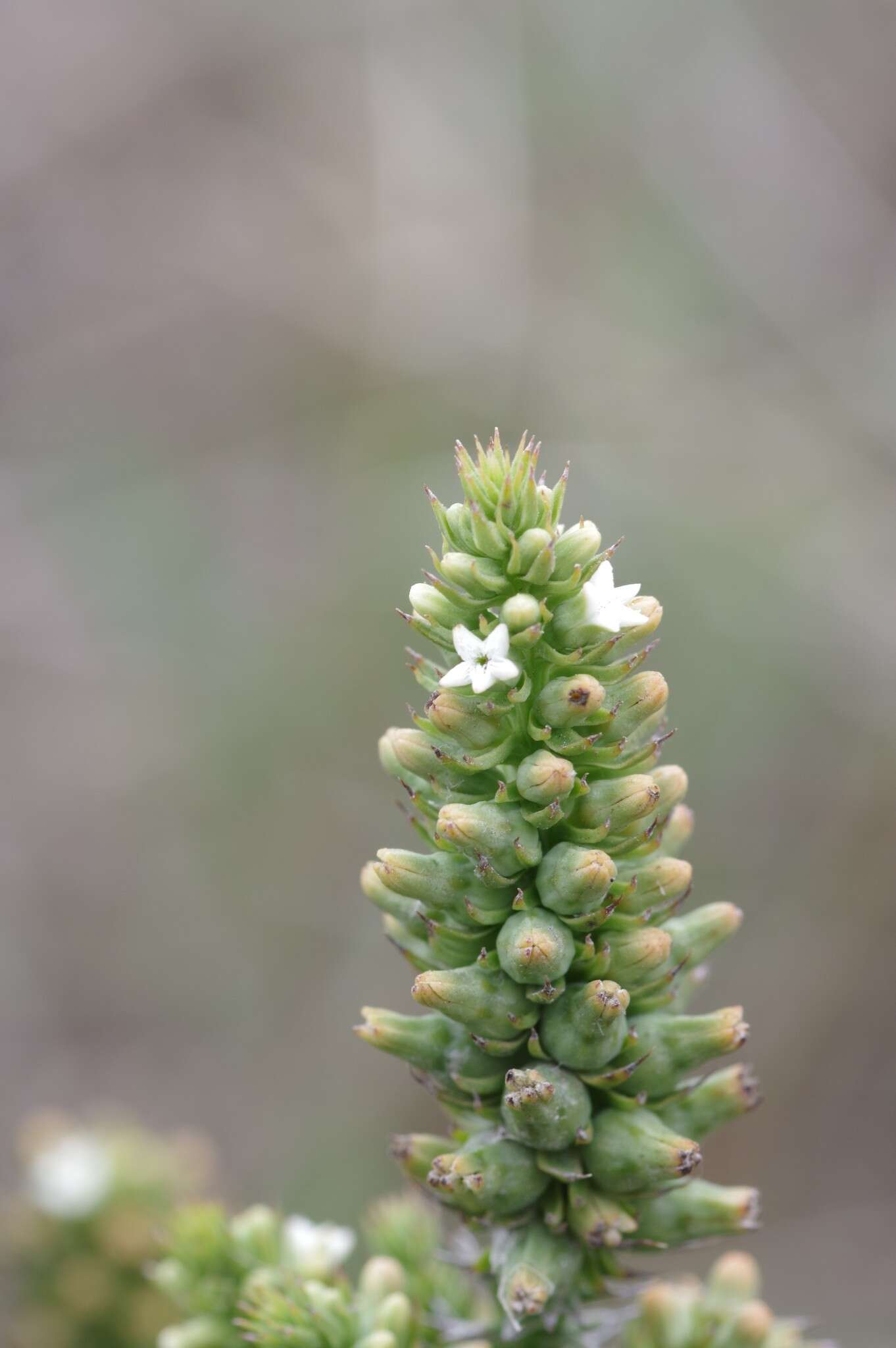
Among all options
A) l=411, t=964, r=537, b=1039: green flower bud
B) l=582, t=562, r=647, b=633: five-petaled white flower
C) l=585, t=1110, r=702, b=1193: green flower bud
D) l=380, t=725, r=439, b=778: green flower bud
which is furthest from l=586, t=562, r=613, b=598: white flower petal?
l=585, t=1110, r=702, b=1193: green flower bud

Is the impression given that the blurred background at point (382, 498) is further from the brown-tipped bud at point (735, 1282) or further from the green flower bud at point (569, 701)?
the green flower bud at point (569, 701)

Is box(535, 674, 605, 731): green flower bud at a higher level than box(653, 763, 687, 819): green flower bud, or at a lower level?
higher

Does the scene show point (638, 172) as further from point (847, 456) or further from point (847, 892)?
point (847, 892)

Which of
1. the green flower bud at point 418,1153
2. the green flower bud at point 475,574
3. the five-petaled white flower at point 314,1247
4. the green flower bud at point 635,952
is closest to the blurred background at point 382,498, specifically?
the five-petaled white flower at point 314,1247

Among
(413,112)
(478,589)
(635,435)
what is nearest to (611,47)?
(413,112)

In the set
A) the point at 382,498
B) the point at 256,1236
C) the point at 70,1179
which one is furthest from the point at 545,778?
the point at 382,498

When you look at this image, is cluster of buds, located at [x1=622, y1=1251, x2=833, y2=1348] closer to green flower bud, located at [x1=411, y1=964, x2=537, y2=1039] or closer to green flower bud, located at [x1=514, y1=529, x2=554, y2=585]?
green flower bud, located at [x1=411, y1=964, x2=537, y2=1039]

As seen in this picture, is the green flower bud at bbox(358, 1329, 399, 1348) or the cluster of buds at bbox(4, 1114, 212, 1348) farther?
the cluster of buds at bbox(4, 1114, 212, 1348)

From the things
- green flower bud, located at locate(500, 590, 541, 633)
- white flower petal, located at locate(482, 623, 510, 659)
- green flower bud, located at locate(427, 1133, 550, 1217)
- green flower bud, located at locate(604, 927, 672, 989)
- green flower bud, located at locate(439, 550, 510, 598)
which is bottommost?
green flower bud, located at locate(427, 1133, 550, 1217)
